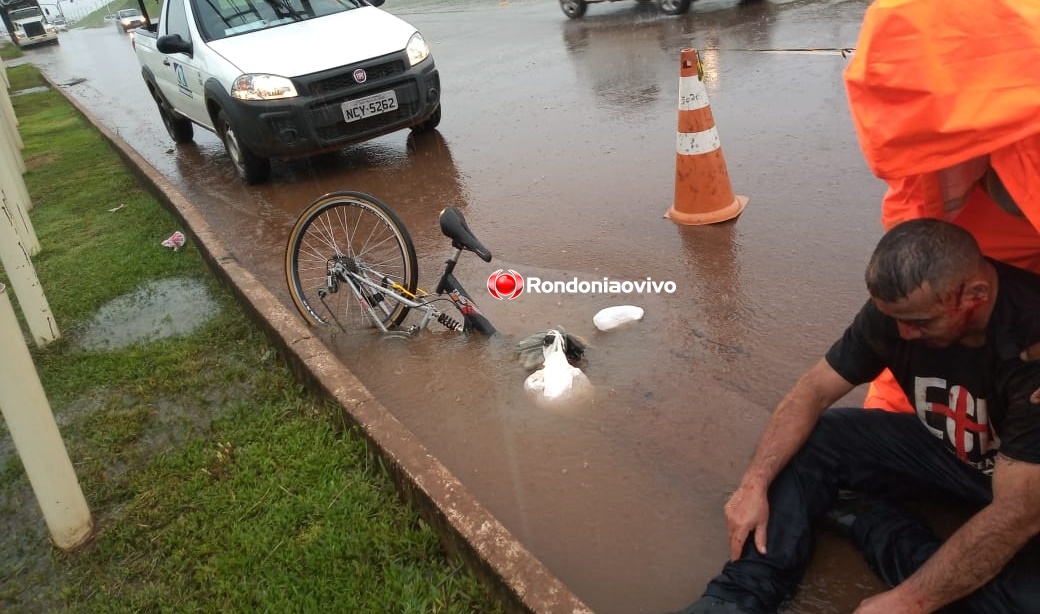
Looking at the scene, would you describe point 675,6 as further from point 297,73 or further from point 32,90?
point 32,90

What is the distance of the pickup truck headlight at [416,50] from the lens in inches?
273

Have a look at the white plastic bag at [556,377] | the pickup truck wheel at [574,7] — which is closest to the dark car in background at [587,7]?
the pickup truck wheel at [574,7]

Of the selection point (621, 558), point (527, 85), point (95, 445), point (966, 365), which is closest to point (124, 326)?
point (95, 445)

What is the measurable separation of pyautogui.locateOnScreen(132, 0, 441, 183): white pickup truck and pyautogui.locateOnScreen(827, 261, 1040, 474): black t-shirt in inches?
203

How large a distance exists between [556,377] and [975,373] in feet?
5.84

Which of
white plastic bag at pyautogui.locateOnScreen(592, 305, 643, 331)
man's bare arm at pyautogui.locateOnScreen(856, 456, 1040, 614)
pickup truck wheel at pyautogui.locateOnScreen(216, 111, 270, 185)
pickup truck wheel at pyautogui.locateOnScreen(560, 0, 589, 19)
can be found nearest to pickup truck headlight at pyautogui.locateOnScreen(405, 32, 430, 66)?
pickup truck wheel at pyautogui.locateOnScreen(216, 111, 270, 185)

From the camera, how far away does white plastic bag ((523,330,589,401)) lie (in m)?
3.46

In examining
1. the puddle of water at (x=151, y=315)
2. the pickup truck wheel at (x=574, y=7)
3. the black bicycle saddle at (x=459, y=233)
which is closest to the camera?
the black bicycle saddle at (x=459, y=233)

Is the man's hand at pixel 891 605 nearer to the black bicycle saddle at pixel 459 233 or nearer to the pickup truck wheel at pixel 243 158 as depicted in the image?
the black bicycle saddle at pixel 459 233

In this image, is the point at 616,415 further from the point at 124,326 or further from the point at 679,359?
the point at 124,326

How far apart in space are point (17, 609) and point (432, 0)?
76.8 ft

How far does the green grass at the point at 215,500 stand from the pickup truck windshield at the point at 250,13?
135 inches

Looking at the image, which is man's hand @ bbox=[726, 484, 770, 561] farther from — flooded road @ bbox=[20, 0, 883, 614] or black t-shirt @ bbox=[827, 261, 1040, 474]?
black t-shirt @ bbox=[827, 261, 1040, 474]

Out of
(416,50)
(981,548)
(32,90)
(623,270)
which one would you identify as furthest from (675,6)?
(32,90)
